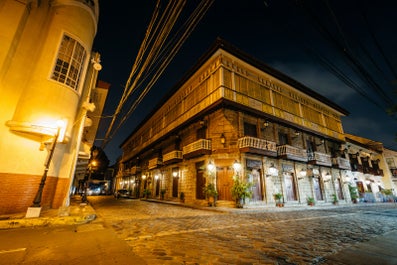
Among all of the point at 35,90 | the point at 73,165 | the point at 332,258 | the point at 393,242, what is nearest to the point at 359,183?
the point at 393,242

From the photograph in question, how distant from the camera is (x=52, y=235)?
14.5ft

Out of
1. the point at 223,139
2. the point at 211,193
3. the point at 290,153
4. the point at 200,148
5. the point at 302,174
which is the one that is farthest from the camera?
the point at 302,174

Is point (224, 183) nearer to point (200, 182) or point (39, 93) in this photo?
point (200, 182)

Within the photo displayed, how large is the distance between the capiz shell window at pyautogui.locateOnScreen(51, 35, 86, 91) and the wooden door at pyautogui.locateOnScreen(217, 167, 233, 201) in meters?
10.9

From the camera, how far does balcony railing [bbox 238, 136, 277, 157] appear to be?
42.5 feet

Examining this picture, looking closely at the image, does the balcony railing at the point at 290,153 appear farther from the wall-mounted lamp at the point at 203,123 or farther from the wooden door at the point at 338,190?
the wooden door at the point at 338,190

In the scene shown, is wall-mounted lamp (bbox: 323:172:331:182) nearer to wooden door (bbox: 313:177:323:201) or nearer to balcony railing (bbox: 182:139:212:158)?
wooden door (bbox: 313:177:323:201)

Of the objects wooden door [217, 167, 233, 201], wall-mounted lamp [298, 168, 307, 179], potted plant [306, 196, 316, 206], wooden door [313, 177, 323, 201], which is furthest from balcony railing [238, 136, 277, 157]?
wooden door [313, 177, 323, 201]

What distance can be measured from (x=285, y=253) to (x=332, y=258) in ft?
2.56

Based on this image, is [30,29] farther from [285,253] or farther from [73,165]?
[285,253]

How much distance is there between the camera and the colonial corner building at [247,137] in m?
13.9

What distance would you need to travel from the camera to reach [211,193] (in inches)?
510

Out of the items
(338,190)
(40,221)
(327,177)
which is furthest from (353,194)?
(40,221)

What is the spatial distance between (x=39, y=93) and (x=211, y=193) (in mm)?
11283
